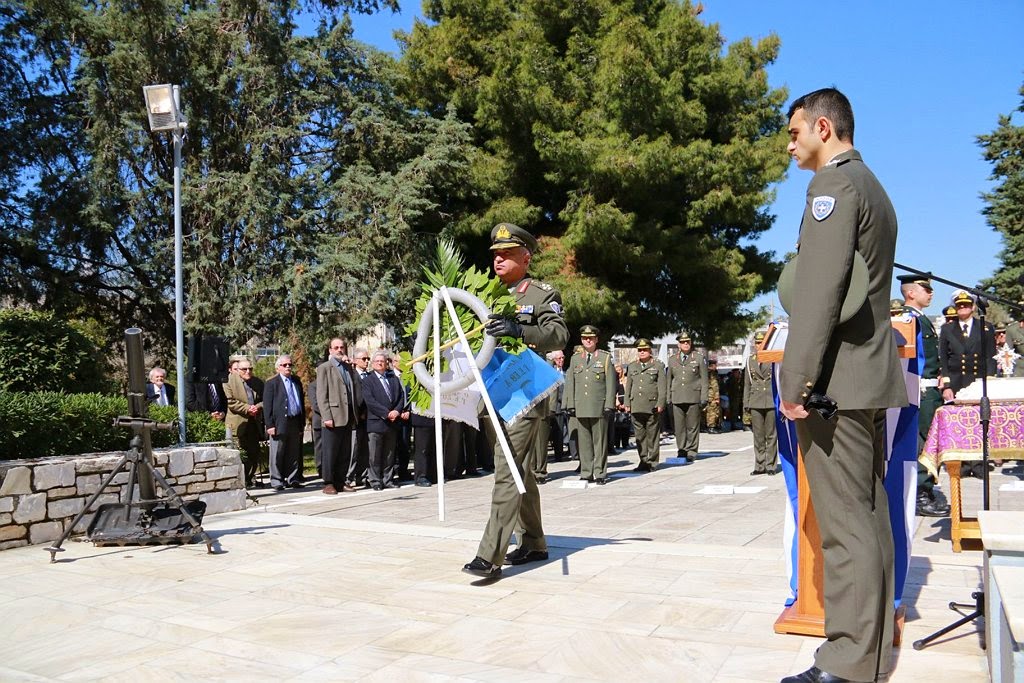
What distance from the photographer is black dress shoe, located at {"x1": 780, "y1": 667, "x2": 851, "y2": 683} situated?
323 centimetres

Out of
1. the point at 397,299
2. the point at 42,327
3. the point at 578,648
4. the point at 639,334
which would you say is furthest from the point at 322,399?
the point at 639,334

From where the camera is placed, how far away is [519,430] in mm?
5406

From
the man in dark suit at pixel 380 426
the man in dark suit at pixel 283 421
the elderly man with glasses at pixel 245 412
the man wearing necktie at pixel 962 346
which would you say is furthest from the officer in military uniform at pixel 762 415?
the elderly man with glasses at pixel 245 412

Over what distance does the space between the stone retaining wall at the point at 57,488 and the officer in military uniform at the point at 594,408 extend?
207 inches

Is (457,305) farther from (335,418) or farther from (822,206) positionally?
(335,418)

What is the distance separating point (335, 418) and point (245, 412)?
1422 mm

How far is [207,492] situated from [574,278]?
11.5m

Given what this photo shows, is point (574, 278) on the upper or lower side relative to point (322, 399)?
upper

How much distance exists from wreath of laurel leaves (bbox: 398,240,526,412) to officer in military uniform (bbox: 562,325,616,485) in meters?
6.42

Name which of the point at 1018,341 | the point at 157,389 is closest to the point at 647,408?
the point at 1018,341

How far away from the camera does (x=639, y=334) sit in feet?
73.5

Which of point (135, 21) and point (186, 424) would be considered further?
point (135, 21)

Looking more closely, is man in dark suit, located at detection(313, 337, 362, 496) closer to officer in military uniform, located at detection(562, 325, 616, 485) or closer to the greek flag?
officer in military uniform, located at detection(562, 325, 616, 485)

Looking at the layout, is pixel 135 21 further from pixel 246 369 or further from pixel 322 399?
pixel 322 399
